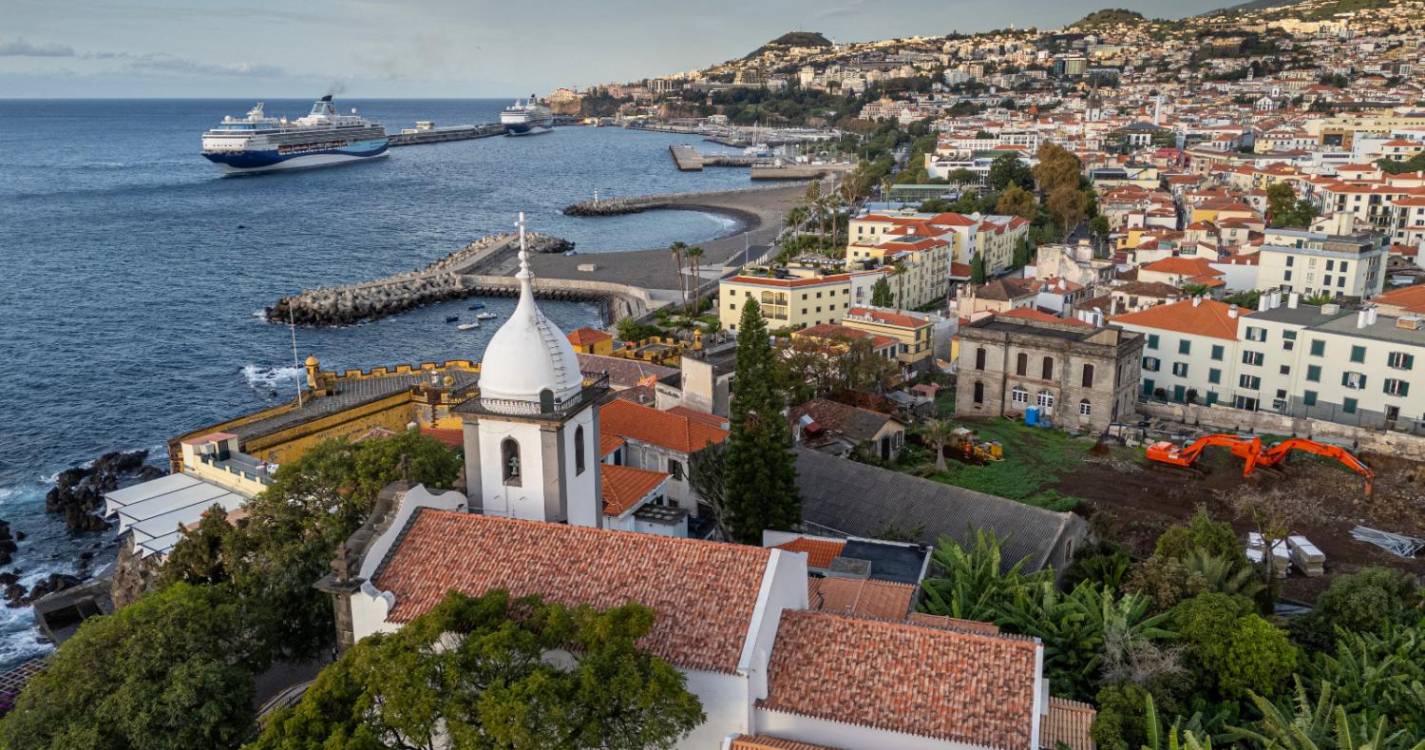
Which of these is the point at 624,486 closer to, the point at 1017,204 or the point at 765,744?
the point at 765,744

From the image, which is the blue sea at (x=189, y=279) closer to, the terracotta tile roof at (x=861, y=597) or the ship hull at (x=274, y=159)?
the ship hull at (x=274, y=159)

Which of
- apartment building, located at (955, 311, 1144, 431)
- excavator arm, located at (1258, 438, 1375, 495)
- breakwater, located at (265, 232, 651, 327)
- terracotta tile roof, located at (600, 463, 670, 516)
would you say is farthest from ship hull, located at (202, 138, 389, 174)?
excavator arm, located at (1258, 438, 1375, 495)

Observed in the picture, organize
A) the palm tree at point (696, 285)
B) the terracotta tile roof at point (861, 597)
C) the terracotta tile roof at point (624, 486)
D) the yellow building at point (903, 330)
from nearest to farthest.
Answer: the terracotta tile roof at point (861, 597)
the terracotta tile roof at point (624, 486)
the yellow building at point (903, 330)
the palm tree at point (696, 285)

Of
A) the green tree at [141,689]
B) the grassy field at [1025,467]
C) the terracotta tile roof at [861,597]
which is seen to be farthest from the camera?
the grassy field at [1025,467]

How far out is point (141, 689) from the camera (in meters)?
15.9

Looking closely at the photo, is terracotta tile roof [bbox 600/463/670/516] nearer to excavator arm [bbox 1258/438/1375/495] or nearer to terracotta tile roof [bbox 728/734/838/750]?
terracotta tile roof [bbox 728/734/838/750]

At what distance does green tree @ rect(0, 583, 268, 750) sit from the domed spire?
6.32m

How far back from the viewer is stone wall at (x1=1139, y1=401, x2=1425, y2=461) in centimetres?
4191

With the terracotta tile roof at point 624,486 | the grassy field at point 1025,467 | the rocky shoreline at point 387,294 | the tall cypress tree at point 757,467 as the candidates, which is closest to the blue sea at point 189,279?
the rocky shoreline at point 387,294

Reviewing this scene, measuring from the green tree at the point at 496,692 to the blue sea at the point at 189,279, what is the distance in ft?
76.3

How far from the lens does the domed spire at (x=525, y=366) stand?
19.4m

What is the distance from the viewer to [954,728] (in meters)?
14.7

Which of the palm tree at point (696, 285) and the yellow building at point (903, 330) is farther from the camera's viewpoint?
the palm tree at point (696, 285)

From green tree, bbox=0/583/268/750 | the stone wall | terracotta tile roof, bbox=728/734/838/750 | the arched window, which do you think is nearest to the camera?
terracotta tile roof, bbox=728/734/838/750
